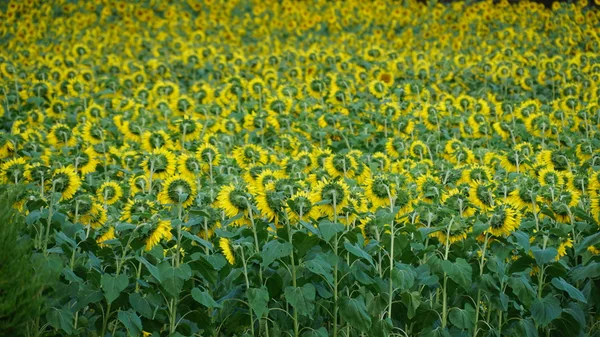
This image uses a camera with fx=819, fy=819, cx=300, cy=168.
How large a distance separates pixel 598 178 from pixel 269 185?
6.08ft

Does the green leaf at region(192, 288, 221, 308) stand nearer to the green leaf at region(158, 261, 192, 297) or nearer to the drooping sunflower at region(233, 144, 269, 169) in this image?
the green leaf at region(158, 261, 192, 297)

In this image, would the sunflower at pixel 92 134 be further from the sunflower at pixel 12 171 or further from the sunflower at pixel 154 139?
the sunflower at pixel 12 171

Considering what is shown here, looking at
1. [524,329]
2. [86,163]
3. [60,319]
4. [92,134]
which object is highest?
[60,319]

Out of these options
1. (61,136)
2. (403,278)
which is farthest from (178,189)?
(61,136)

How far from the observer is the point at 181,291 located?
3465mm

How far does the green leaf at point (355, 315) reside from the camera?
342 cm

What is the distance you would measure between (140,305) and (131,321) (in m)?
0.08

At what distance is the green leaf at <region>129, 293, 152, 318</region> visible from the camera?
11.0 ft

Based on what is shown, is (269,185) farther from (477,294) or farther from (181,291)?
(477,294)

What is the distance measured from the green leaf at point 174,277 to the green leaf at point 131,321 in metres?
0.18

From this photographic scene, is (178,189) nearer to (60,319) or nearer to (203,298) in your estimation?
(203,298)

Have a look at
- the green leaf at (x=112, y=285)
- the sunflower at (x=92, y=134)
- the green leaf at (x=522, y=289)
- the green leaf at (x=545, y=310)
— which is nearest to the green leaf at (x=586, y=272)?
the green leaf at (x=545, y=310)

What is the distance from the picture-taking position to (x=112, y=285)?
3.24m

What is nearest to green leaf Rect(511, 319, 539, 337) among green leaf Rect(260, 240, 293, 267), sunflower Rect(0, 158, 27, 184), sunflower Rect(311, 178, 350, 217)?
sunflower Rect(311, 178, 350, 217)
